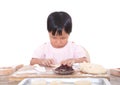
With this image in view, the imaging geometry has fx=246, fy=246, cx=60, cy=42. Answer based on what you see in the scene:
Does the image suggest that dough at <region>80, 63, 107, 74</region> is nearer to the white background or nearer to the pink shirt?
the pink shirt

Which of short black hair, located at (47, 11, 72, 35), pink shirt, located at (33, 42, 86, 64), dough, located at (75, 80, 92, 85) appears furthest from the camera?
pink shirt, located at (33, 42, 86, 64)

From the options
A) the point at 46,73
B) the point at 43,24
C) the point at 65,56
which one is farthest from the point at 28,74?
the point at 43,24

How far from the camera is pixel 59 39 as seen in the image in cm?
166

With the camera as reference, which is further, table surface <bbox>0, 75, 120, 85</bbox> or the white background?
the white background

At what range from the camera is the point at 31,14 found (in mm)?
2262

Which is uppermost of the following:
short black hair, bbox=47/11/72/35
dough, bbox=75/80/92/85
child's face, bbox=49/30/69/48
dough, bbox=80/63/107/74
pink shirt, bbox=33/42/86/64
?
short black hair, bbox=47/11/72/35

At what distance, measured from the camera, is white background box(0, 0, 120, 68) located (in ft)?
7.36

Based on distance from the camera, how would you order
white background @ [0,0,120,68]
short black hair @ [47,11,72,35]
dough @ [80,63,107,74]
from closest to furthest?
dough @ [80,63,107,74] → short black hair @ [47,11,72,35] → white background @ [0,0,120,68]

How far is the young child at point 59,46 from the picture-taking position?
1596 mm

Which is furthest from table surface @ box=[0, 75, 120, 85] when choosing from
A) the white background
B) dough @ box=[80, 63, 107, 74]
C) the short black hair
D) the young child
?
the white background

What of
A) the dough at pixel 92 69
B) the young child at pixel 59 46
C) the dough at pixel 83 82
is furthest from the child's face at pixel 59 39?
the dough at pixel 83 82

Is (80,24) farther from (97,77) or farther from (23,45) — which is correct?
(97,77)

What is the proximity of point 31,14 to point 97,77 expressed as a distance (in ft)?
4.28

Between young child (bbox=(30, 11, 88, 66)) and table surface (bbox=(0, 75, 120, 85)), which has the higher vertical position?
young child (bbox=(30, 11, 88, 66))
